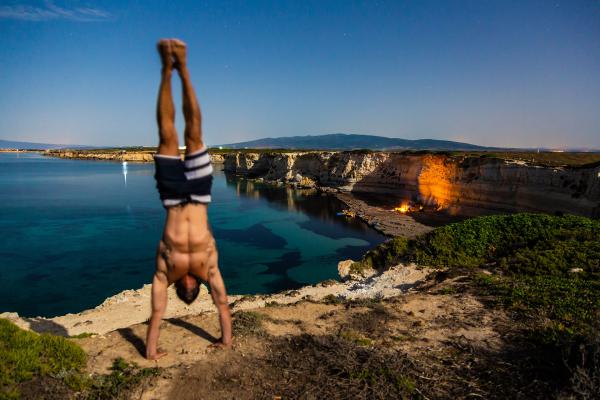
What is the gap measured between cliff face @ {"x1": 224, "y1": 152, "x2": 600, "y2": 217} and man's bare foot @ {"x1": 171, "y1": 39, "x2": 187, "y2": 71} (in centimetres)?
3867

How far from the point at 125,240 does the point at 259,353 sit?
3411 centimetres

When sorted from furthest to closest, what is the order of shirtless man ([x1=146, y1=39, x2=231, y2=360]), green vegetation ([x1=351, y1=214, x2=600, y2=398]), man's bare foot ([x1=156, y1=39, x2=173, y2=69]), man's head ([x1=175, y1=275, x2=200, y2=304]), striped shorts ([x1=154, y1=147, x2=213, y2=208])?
1. man's head ([x1=175, y1=275, x2=200, y2=304])
2. green vegetation ([x1=351, y1=214, x2=600, y2=398])
3. striped shorts ([x1=154, y1=147, x2=213, y2=208])
4. shirtless man ([x1=146, y1=39, x2=231, y2=360])
5. man's bare foot ([x1=156, y1=39, x2=173, y2=69])

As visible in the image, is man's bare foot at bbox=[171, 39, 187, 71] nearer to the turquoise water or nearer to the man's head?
the man's head

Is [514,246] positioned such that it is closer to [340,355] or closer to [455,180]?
[340,355]

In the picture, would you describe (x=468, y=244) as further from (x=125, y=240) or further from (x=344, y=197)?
(x=344, y=197)

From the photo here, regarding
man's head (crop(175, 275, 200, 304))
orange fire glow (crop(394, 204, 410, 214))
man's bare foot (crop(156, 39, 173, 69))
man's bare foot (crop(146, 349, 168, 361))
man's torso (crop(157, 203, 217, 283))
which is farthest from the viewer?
orange fire glow (crop(394, 204, 410, 214))

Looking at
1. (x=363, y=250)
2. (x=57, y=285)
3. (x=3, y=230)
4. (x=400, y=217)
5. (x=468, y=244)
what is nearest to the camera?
(x=468, y=244)

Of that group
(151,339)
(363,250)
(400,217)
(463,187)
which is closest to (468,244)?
(151,339)

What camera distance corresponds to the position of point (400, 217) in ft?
160

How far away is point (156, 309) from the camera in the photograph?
639 centimetres

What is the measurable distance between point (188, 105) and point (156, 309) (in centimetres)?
373

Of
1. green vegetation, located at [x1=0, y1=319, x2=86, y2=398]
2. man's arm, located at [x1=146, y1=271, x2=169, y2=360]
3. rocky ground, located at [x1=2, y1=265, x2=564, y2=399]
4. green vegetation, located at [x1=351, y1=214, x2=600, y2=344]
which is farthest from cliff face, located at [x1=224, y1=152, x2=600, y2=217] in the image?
green vegetation, located at [x1=0, y1=319, x2=86, y2=398]

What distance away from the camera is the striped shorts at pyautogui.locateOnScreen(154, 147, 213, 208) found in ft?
18.8

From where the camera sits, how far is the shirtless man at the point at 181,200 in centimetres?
553
